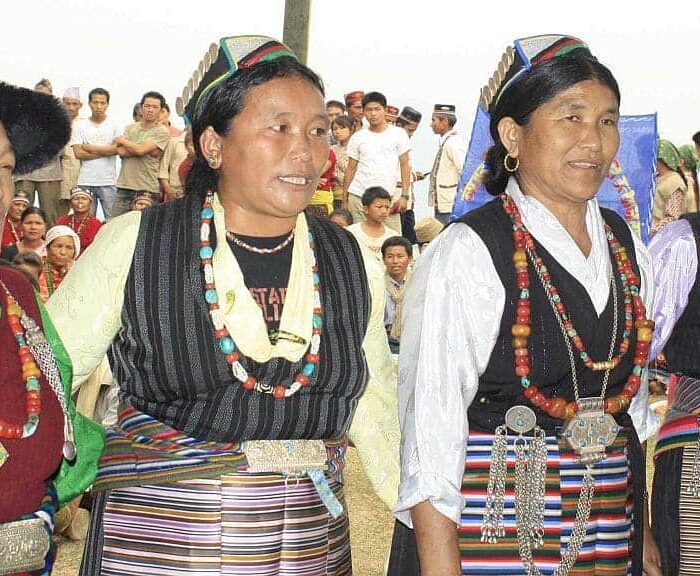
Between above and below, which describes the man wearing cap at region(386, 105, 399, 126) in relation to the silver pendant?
above

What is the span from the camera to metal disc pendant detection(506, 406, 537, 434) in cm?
276

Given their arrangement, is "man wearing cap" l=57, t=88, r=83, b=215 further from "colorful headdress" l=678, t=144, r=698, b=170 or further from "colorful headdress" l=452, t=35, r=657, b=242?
"colorful headdress" l=452, t=35, r=657, b=242

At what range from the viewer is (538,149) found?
2.91 m

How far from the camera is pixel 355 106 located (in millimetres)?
11992

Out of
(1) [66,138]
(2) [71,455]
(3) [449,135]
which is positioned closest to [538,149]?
(1) [66,138]

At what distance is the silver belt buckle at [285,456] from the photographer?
269 centimetres

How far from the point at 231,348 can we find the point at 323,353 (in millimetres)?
243

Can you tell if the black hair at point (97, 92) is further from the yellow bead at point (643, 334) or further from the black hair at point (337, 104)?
the yellow bead at point (643, 334)

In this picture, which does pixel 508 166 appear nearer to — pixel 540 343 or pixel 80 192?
pixel 540 343

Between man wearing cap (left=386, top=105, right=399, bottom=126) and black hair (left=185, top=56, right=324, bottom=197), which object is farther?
man wearing cap (left=386, top=105, right=399, bottom=126)

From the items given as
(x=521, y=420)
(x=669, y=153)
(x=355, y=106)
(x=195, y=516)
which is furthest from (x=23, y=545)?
(x=355, y=106)

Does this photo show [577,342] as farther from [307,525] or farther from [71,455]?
[71,455]

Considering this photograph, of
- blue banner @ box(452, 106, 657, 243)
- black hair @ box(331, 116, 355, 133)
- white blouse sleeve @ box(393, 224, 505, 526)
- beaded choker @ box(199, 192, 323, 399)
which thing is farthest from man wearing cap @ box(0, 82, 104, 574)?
black hair @ box(331, 116, 355, 133)

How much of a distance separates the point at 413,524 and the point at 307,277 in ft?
2.18
